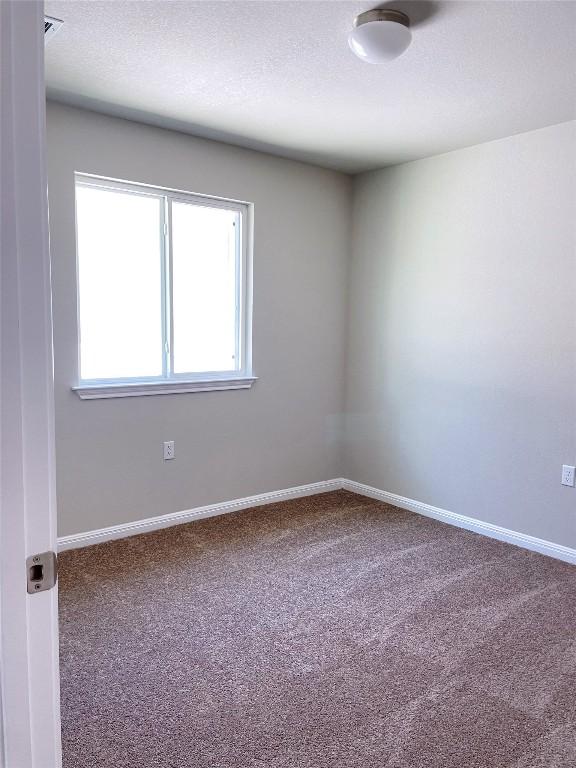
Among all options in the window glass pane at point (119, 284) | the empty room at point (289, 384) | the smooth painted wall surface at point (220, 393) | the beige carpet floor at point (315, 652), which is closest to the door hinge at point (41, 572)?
the empty room at point (289, 384)

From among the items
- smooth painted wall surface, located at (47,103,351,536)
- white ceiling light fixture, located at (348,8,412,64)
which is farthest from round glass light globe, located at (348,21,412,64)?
smooth painted wall surface, located at (47,103,351,536)

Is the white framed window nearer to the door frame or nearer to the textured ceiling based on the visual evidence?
the textured ceiling

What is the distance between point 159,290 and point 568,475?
2597 mm

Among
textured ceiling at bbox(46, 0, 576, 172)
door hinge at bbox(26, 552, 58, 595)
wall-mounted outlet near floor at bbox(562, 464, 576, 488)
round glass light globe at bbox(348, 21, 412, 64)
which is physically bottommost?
wall-mounted outlet near floor at bbox(562, 464, 576, 488)

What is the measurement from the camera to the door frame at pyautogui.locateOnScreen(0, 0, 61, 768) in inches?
26.6

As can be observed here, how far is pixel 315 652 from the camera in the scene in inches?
89.0

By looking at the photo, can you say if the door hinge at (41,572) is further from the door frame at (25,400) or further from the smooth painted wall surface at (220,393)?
the smooth painted wall surface at (220,393)

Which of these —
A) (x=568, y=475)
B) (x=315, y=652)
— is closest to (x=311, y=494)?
(x=568, y=475)

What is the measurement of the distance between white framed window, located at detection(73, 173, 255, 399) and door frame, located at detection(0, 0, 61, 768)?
2520 mm

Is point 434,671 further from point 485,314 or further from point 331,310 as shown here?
point 331,310

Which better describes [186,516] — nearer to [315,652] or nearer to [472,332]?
[315,652]

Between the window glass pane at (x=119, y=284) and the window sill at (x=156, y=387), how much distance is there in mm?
99

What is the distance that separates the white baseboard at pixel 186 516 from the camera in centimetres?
321

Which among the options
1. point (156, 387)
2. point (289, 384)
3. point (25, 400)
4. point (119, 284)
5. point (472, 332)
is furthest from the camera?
point (289, 384)
